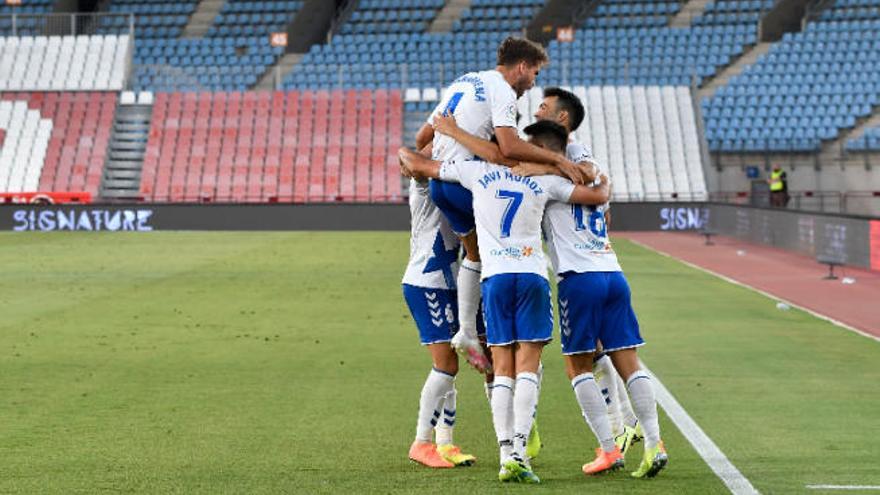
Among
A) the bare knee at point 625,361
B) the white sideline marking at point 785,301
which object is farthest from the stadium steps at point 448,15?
the bare knee at point 625,361

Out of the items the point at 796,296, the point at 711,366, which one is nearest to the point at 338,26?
the point at 796,296

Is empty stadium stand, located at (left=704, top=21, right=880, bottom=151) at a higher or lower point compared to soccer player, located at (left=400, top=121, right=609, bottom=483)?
higher

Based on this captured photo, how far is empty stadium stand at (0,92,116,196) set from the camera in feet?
180

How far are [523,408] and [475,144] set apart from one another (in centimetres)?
142

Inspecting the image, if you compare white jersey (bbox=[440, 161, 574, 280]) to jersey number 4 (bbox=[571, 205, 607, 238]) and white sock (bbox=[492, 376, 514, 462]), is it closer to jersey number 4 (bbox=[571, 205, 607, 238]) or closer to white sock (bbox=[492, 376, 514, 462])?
jersey number 4 (bbox=[571, 205, 607, 238])

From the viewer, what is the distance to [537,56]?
27.7ft

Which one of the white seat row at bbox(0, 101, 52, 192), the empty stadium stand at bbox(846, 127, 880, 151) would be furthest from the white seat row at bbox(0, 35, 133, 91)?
the empty stadium stand at bbox(846, 127, 880, 151)

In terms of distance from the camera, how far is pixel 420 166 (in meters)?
8.54

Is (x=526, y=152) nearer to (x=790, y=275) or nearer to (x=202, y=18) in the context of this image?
A: (x=790, y=275)

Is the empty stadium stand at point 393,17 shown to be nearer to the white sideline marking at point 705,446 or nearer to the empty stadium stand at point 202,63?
the empty stadium stand at point 202,63

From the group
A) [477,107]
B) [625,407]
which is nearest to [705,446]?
[625,407]

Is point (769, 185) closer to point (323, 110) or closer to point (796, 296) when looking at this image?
point (323, 110)

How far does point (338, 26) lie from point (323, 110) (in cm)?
549

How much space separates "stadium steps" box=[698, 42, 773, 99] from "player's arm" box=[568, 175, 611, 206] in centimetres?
4956
